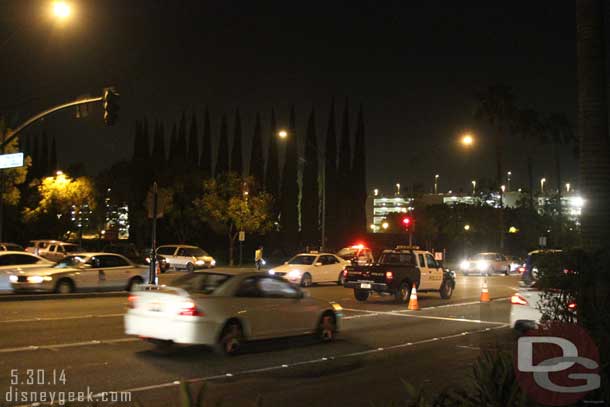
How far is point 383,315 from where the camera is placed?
61.3 feet

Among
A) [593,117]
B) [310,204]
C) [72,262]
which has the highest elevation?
[310,204]

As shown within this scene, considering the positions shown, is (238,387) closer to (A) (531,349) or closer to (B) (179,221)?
(A) (531,349)

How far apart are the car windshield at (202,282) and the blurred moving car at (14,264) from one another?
36.8 feet

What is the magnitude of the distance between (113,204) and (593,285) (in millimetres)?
56664

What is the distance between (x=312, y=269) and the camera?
30.0 m

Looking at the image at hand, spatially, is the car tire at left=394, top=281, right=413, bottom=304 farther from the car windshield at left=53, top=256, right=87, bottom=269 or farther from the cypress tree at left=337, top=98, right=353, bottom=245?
the cypress tree at left=337, top=98, right=353, bottom=245

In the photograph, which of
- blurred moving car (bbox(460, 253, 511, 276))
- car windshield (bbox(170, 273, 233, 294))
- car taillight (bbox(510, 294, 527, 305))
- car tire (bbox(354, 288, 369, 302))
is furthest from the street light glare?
blurred moving car (bbox(460, 253, 511, 276))

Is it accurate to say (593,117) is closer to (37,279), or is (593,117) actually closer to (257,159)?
(37,279)

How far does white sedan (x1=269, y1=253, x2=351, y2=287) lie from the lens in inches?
1165

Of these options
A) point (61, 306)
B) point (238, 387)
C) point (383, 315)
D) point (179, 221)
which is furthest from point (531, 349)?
point (179, 221)

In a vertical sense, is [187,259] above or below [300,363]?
above

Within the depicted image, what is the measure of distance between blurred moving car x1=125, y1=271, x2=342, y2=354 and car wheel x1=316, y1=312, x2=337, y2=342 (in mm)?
361

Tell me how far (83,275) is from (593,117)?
17.4 metres

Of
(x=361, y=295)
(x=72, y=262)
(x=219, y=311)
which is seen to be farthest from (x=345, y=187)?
(x=219, y=311)
